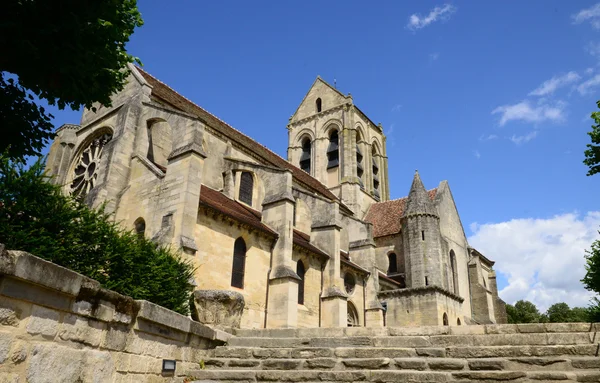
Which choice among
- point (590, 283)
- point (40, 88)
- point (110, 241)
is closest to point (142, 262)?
point (110, 241)

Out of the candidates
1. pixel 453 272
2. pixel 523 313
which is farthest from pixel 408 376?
pixel 523 313

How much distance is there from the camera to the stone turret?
2433cm

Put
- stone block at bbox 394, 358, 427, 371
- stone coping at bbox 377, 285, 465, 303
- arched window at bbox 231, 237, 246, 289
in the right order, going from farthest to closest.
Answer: stone coping at bbox 377, 285, 465, 303 < arched window at bbox 231, 237, 246, 289 < stone block at bbox 394, 358, 427, 371

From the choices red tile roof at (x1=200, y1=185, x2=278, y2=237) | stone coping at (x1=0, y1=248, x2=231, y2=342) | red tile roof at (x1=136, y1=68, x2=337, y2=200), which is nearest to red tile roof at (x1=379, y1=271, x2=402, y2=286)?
red tile roof at (x1=136, y1=68, x2=337, y2=200)

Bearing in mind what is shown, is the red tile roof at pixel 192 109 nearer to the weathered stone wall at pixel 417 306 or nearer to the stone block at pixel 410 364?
the weathered stone wall at pixel 417 306

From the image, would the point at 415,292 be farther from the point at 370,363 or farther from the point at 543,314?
the point at 543,314

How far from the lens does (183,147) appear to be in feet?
46.1

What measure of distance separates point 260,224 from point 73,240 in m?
10.5

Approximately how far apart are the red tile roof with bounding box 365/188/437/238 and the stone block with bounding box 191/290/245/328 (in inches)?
804

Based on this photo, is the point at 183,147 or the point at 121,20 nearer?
the point at 121,20

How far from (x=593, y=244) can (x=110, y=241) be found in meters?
16.4

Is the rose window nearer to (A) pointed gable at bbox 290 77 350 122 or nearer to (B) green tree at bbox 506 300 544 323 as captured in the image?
(A) pointed gable at bbox 290 77 350 122

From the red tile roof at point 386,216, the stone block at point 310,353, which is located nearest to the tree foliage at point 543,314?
the red tile roof at point 386,216

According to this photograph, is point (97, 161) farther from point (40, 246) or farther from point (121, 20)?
point (40, 246)
